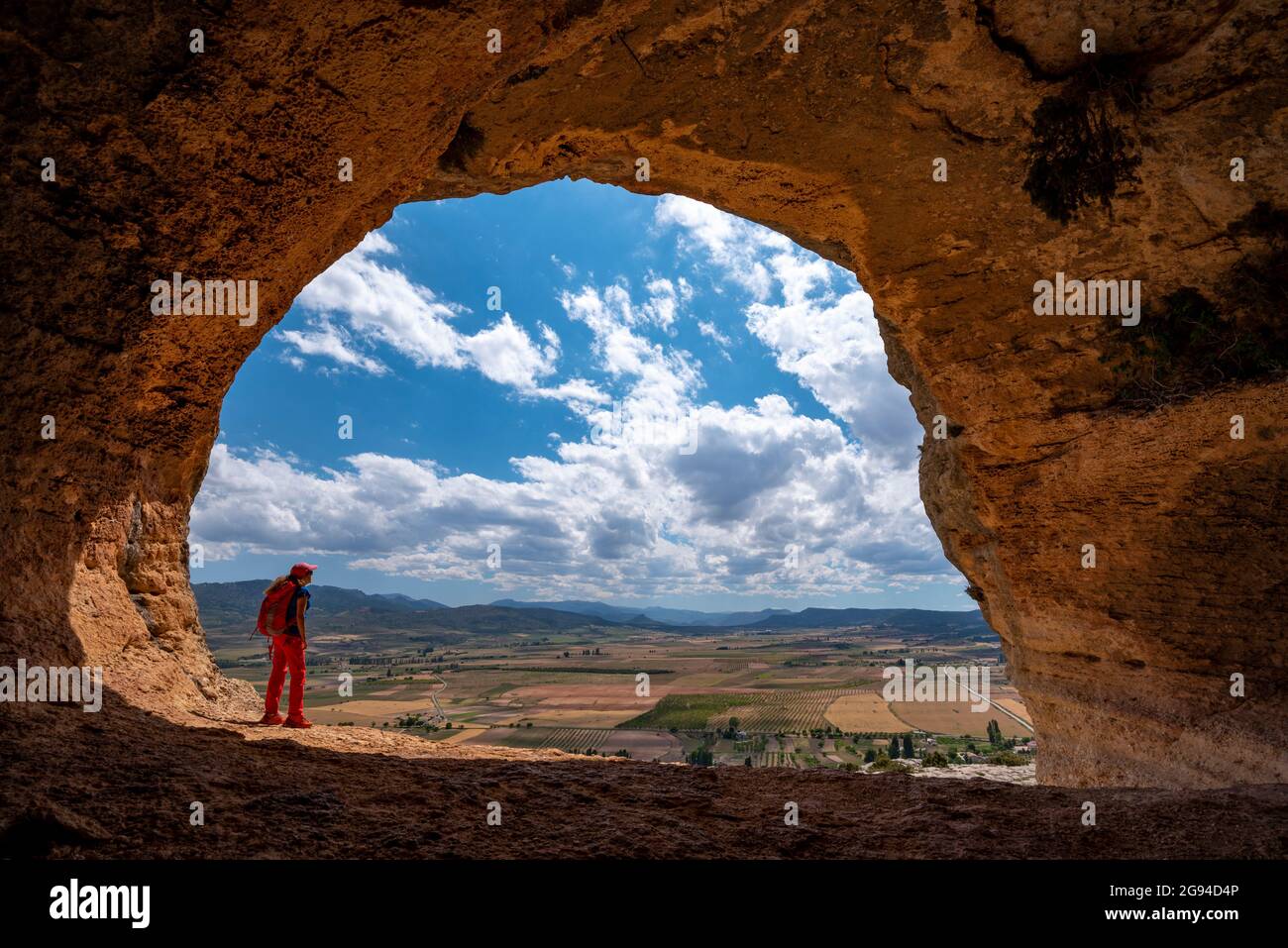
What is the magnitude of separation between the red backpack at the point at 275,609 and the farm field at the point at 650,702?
333 cm

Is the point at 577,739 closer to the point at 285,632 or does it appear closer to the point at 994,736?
the point at 994,736

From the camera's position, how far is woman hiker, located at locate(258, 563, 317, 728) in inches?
280

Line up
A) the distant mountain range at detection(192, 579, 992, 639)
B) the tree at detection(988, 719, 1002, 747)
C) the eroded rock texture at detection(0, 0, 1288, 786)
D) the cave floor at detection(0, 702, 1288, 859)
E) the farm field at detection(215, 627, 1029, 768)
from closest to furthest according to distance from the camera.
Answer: the cave floor at detection(0, 702, 1288, 859)
the eroded rock texture at detection(0, 0, 1288, 786)
the tree at detection(988, 719, 1002, 747)
the farm field at detection(215, 627, 1029, 768)
the distant mountain range at detection(192, 579, 992, 639)

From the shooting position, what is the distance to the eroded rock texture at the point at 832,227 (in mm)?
5098

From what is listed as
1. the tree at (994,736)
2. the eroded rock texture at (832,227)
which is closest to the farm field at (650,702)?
the tree at (994,736)

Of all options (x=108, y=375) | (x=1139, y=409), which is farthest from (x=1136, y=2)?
(x=108, y=375)

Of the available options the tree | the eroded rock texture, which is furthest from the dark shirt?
the tree

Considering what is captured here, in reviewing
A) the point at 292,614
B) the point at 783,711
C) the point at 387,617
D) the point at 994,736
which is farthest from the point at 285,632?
the point at 387,617

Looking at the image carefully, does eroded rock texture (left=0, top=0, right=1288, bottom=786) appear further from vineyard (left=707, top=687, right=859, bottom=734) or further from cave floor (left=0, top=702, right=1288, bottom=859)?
vineyard (left=707, top=687, right=859, bottom=734)

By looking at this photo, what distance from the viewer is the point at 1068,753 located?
32.5 ft

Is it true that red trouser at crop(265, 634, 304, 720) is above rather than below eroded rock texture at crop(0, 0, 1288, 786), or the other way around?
below

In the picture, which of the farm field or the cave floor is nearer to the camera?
the cave floor

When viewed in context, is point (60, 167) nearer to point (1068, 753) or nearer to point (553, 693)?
point (1068, 753)

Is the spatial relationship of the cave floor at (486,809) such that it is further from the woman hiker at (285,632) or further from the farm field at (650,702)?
the farm field at (650,702)
